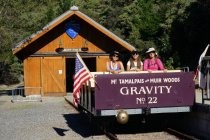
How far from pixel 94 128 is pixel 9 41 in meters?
16.9

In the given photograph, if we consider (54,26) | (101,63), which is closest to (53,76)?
(101,63)

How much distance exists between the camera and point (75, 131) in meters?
13.6

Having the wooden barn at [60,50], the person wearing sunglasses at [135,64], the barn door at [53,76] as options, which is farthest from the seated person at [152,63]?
the barn door at [53,76]

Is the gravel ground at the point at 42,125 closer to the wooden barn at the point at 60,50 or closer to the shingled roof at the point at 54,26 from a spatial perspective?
the shingled roof at the point at 54,26

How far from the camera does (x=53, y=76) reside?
29.8m

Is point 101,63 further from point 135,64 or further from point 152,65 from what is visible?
point 152,65

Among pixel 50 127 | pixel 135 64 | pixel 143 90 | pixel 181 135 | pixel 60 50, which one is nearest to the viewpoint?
pixel 181 135

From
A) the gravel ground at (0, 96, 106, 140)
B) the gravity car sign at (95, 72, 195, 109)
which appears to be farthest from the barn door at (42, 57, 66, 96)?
the gravity car sign at (95, 72, 195, 109)

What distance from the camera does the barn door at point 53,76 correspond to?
2967 cm

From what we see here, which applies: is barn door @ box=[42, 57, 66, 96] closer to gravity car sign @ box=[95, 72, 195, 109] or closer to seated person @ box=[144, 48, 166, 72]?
seated person @ box=[144, 48, 166, 72]

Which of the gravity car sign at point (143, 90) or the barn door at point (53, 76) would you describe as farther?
the barn door at point (53, 76)

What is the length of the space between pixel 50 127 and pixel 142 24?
45838 millimetres

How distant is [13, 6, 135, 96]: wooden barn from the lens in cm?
2942

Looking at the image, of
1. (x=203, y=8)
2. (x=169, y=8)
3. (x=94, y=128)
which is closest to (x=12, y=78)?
(x=169, y=8)
